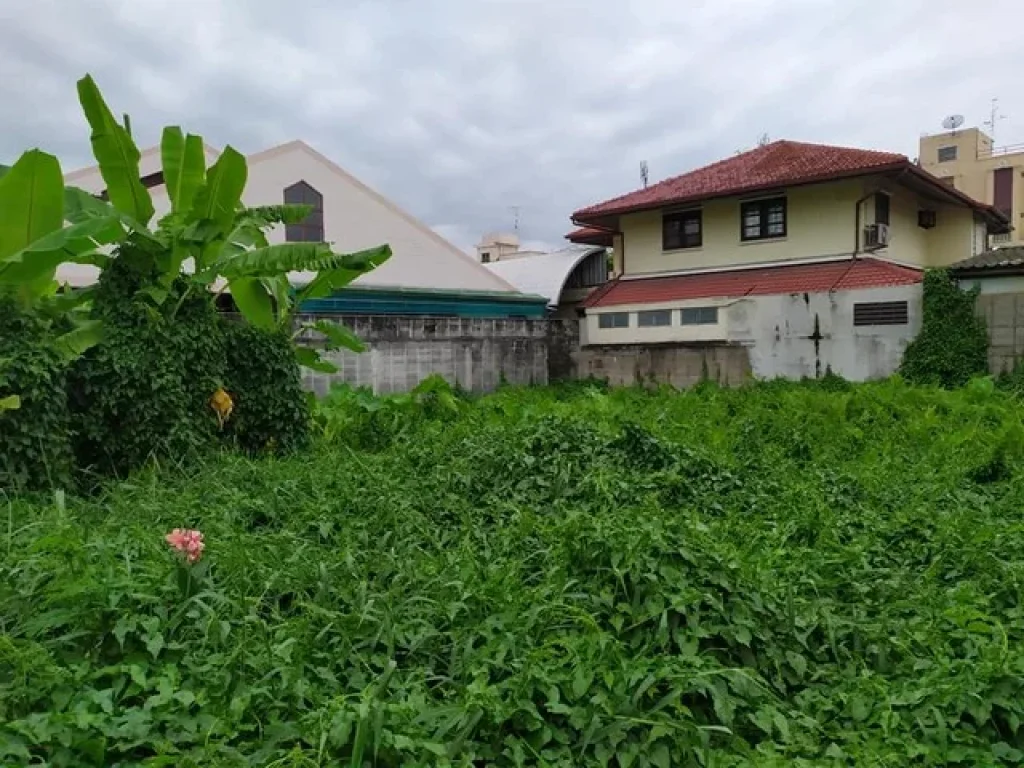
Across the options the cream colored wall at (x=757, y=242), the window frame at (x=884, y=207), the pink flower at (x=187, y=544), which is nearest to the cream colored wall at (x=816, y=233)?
the cream colored wall at (x=757, y=242)

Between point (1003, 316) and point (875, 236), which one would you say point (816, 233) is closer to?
point (875, 236)

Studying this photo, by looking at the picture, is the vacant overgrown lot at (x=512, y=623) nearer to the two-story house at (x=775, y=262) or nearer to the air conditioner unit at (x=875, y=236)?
the two-story house at (x=775, y=262)

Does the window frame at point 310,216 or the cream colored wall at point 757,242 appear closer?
the cream colored wall at point 757,242

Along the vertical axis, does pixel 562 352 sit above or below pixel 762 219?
below

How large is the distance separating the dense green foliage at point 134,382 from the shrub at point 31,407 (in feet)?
1.13

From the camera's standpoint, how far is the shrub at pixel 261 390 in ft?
20.0

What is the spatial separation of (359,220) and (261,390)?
42.6 ft

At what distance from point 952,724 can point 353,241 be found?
17466mm

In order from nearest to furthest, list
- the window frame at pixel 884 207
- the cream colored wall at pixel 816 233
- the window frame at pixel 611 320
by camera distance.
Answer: the cream colored wall at pixel 816 233 → the window frame at pixel 884 207 → the window frame at pixel 611 320

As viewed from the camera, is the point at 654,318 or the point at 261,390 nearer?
the point at 261,390

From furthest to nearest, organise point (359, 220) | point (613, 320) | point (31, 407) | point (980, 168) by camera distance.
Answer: point (980, 168)
point (359, 220)
point (613, 320)
point (31, 407)

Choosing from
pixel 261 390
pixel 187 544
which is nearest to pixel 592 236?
pixel 261 390

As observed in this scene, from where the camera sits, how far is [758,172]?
15422mm

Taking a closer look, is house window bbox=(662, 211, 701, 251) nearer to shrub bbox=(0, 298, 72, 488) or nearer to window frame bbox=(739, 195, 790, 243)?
window frame bbox=(739, 195, 790, 243)
